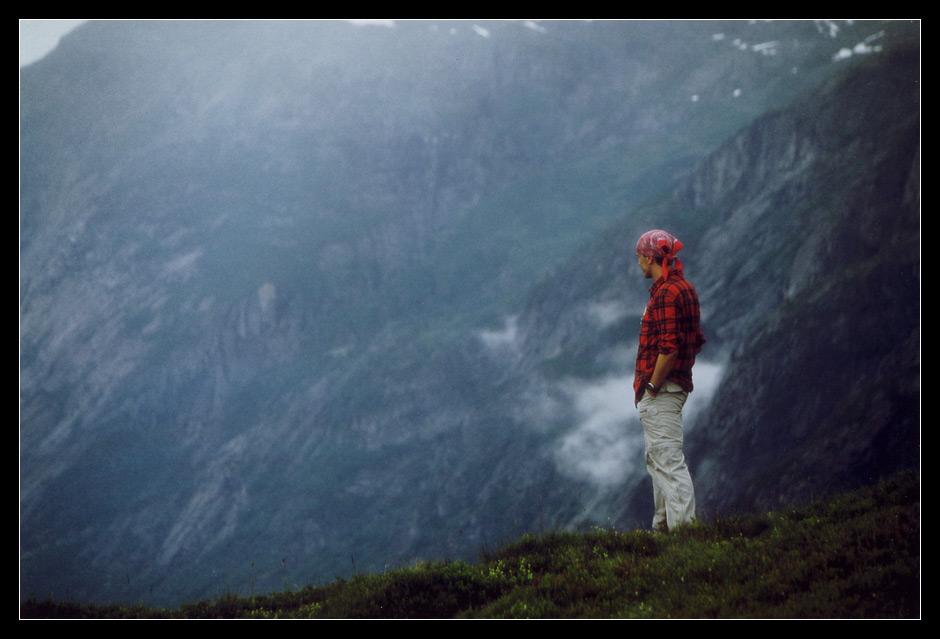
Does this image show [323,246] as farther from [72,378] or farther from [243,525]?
[243,525]

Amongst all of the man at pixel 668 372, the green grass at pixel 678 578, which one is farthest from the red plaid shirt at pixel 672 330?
the green grass at pixel 678 578

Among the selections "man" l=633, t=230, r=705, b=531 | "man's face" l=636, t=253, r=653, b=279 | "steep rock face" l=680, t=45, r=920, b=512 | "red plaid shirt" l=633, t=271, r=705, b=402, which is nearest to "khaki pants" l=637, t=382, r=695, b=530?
"man" l=633, t=230, r=705, b=531

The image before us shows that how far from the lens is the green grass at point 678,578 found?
6.43 meters

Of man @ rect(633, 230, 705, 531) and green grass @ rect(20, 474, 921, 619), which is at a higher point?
man @ rect(633, 230, 705, 531)

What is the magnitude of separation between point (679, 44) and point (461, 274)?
67.2 m

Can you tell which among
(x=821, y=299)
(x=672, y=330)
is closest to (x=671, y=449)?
(x=672, y=330)

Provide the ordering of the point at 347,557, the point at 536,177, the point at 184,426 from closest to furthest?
the point at 347,557 → the point at 184,426 → the point at 536,177

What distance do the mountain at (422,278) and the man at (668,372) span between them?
9953mm

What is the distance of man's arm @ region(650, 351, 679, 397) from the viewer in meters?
8.28

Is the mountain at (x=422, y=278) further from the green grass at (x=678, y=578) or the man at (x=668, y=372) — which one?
the man at (x=668, y=372)

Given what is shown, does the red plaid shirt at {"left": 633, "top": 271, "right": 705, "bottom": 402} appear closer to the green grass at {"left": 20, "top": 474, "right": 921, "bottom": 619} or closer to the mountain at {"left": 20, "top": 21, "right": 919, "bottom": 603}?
the green grass at {"left": 20, "top": 474, "right": 921, "bottom": 619}

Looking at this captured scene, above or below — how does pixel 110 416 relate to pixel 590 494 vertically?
above

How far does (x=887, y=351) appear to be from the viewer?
101ft

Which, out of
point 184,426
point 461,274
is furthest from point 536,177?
point 184,426
